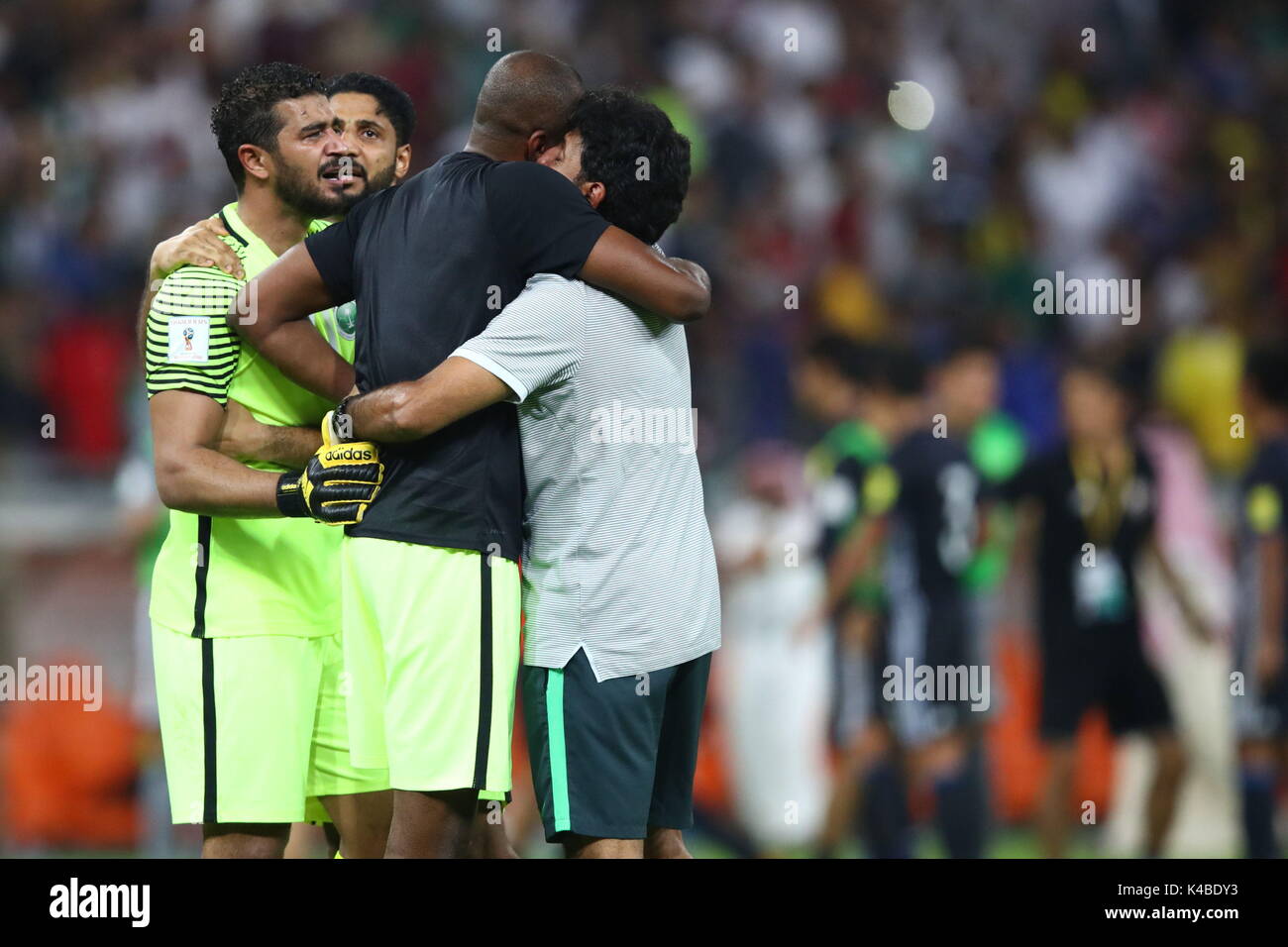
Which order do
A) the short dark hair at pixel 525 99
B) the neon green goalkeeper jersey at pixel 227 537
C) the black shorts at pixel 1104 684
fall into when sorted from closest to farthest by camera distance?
1. the short dark hair at pixel 525 99
2. the neon green goalkeeper jersey at pixel 227 537
3. the black shorts at pixel 1104 684

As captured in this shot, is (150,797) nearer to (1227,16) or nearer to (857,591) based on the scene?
(857,591)

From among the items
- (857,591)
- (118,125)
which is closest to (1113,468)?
(857,591)

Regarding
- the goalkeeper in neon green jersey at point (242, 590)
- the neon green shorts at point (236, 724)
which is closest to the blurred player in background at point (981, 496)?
the goalkeeper in neon green jersey at point (242, 590)

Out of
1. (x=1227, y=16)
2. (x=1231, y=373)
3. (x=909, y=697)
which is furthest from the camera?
(x=1227, y=16)

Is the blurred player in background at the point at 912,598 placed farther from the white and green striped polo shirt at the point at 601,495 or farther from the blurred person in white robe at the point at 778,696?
the white and green striped polo shirt at the point at 601,495

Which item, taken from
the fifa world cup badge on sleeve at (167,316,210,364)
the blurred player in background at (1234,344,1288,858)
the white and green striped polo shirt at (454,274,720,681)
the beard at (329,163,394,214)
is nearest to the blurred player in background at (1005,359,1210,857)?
the blurred player in background at (1234,344,1288,858)

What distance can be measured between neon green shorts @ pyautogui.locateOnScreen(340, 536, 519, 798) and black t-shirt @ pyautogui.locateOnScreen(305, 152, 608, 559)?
0.18ft

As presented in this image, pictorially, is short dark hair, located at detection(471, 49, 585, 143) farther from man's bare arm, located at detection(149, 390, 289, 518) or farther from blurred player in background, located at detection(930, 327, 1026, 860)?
blurred player in background, located at detection(930, 327, 1026, 860)

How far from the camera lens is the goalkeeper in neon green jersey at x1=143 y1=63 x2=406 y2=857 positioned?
3.56m

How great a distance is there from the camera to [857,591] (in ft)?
22.7

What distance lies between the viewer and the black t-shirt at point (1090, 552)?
662 centimetres

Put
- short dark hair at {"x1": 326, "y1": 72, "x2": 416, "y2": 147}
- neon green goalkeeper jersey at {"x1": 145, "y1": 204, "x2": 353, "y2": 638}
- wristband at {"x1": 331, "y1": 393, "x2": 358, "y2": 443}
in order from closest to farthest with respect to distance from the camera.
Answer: wristband at {"x1": 331, "y1": 393, "x2": 358, "y2": 443} → neon green goalkeeper jersey at {"x1": 145, "y1": 204, "x2": 353, "y2": 638} → short dark hair at {"x1": 326, "y1": 72, "x2": 416, "y2": 147}

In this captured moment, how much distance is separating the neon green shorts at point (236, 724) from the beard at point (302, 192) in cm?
108

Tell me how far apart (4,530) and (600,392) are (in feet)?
14.9
